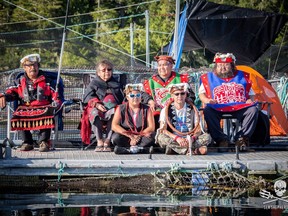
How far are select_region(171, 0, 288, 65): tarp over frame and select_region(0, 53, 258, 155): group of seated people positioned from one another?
22.4 feet

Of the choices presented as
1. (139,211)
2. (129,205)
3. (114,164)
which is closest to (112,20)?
(114,164)

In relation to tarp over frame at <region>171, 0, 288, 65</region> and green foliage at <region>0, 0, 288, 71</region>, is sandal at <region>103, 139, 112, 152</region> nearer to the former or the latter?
tarp over frame at <region>171, 0, 288, 65</region>

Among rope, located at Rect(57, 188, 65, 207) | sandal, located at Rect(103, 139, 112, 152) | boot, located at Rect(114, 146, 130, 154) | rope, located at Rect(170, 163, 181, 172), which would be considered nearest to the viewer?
rope, located at Rect(57, 188, 65, 207)

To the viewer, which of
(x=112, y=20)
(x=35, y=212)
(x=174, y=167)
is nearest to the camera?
(x=35, y=212)

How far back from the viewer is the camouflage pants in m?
13.1

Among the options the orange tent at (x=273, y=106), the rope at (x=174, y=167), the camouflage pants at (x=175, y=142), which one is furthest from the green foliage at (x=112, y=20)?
the rope at (x=174, y=167)

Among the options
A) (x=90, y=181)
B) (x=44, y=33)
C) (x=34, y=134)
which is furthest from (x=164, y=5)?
(x=90, y=181)

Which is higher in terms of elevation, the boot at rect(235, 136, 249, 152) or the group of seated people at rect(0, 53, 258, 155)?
the group of seated people at rect(0, 53, 258, 155)

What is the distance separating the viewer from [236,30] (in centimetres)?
2123

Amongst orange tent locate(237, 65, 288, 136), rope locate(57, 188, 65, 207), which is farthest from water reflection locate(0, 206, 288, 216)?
orange tent locate(237, 65, 288, 136)

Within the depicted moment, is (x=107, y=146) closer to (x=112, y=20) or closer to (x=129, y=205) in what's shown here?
(x=129, y=205)

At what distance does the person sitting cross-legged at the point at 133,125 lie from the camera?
522 inches

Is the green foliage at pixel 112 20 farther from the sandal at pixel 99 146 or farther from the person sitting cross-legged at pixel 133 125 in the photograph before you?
the person sitting cross-legged at pixel 133 125

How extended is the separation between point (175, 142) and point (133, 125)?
2.06ft
